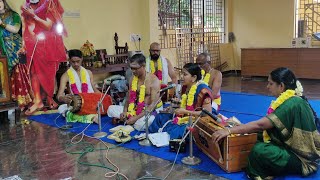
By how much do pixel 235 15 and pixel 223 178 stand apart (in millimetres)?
8457

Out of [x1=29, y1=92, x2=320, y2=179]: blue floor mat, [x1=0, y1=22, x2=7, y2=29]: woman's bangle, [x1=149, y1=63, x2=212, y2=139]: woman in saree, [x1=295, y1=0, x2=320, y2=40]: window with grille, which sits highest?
[x1=295, y1=0, x2=320, y2=40]: window with grille

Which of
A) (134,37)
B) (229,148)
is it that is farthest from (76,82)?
(229,148)

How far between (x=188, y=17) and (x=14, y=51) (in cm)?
511

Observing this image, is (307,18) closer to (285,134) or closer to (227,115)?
(227,115)

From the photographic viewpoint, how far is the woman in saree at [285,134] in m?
2.58

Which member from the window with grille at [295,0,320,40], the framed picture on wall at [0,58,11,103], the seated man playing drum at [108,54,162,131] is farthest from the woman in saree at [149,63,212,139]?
the window with grille at [295,0,320,40]

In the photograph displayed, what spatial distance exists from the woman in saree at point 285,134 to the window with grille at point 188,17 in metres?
5.95

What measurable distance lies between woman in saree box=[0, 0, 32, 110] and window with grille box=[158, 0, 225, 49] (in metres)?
3.73

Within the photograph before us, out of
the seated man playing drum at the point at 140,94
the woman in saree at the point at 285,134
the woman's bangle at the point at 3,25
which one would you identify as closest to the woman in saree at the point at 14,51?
the woman's bangle at the point at 3,25

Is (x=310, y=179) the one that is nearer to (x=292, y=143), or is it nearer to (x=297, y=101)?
(x=292, y=143)

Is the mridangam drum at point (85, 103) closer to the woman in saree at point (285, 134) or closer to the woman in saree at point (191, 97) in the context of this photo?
the woman in saree at point (191, 97)

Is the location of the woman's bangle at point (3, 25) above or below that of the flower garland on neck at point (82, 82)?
above

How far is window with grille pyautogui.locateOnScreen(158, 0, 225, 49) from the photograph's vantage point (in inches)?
334

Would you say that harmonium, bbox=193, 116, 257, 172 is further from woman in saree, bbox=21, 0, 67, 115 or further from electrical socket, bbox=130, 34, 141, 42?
electrical socket, bbox=130, 34, 141, 42
